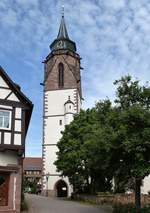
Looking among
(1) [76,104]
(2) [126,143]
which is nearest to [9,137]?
(2) [126,143]

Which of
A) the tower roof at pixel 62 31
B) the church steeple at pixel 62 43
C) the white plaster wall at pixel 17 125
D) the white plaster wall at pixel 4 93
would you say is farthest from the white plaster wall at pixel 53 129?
the white plaster wall at pixel 17 125

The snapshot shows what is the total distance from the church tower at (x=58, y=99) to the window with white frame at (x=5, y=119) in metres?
33.8

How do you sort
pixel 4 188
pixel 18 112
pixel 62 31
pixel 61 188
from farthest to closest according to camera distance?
pixel 62 31 → pixel 61 188 → pixel 18 112 → pixel 4 188

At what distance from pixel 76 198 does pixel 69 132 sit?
748cm

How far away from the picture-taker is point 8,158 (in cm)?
2552

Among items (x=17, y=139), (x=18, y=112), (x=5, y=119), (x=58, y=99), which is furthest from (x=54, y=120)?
(x=17, y=139)

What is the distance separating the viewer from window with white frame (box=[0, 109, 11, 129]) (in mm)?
25656

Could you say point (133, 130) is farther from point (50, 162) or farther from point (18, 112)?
point (50, 162)

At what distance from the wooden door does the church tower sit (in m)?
33.5

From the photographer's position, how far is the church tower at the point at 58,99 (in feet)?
198

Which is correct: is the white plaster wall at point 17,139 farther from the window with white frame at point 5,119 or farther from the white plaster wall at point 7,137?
the window with white frame at point 5,119

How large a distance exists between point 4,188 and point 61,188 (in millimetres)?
36373

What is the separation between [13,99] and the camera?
26.6 meters

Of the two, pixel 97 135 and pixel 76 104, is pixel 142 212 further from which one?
pixel 76 104
